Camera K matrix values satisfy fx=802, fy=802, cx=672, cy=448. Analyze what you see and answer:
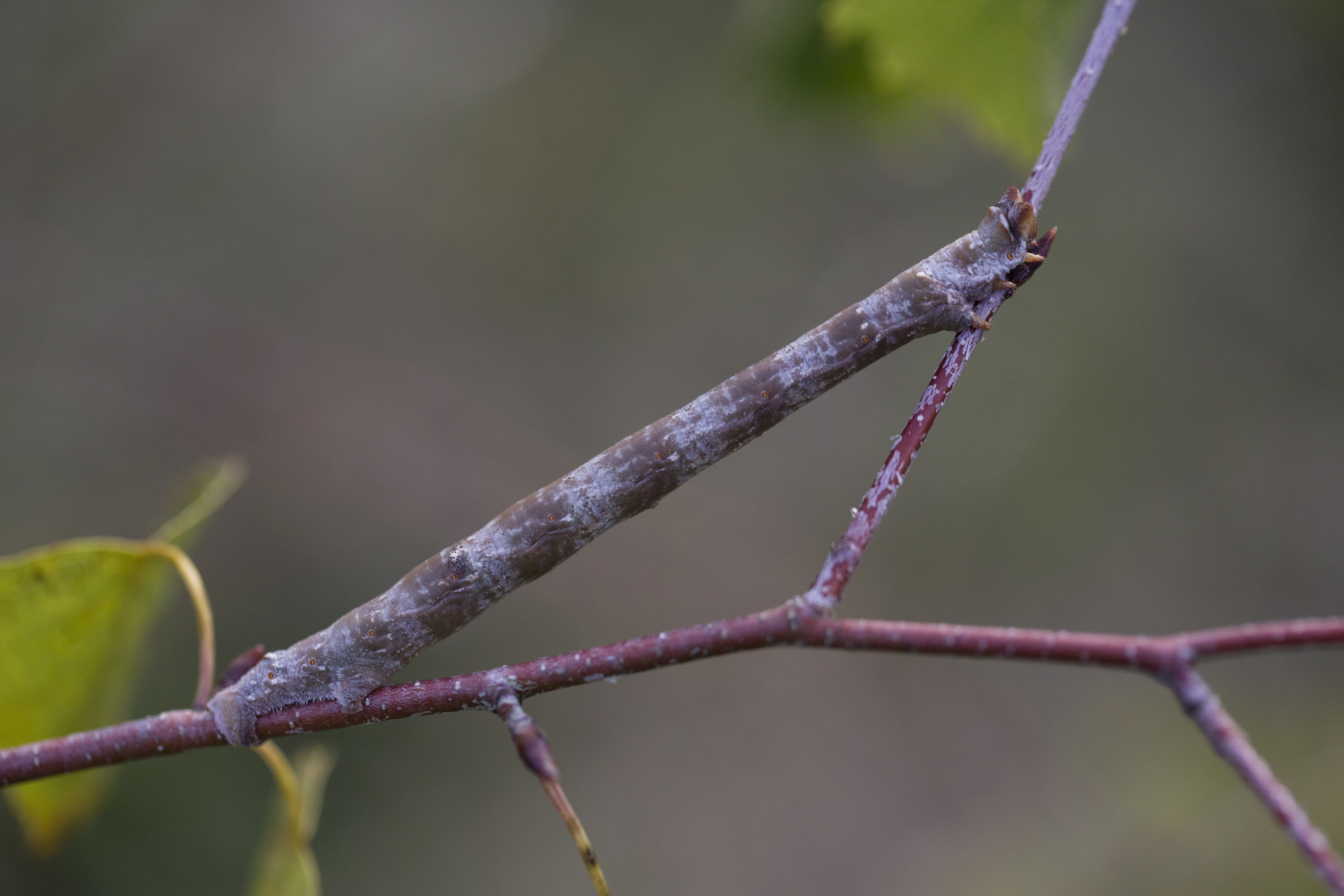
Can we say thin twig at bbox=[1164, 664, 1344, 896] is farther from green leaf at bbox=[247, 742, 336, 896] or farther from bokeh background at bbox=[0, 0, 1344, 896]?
bokeh background at bbox=[0, 0, 1344, 896]

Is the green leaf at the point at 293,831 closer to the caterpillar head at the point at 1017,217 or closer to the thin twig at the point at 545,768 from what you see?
the thin twig at the point at 545,768

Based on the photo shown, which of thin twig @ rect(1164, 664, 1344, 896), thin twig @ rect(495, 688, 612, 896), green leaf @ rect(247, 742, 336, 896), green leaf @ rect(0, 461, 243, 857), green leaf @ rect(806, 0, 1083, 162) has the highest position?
green leaf @ rect(806, 0, 1083, 162)

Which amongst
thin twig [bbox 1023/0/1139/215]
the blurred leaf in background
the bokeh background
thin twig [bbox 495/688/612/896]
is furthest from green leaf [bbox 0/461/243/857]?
the bokeh background

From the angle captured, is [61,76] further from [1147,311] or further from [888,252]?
[1147,311]

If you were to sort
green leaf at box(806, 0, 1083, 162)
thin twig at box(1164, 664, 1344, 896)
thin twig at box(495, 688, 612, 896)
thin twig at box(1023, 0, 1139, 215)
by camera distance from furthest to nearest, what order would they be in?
1. green leaf at box(806, 0, 1083, 162)
2. thin twig at box(1023, 0, 1139, 215)
3. thin twig at box(495, 688, 612, 896)
4. thin twig at box(1164, 664, 1344, 896)

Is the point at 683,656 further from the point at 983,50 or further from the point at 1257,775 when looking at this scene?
the point at 983,50

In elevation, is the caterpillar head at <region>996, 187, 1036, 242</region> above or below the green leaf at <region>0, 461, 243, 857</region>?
below

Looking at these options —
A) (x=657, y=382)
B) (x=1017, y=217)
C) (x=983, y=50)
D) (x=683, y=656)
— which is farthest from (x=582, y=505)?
(x=657, y=382)
